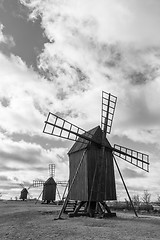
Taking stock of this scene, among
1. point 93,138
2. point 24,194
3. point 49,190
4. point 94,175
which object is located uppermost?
point 93,138

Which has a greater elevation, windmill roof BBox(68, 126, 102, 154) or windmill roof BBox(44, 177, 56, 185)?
windmill roof BBox(68, 126, 102, 154)

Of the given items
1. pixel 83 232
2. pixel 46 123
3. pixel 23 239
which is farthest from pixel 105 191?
pixel 23 239

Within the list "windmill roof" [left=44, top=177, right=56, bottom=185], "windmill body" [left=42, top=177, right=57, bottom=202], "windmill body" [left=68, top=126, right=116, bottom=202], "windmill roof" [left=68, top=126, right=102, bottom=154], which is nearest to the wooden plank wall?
"windmill body" [left=68, top=126, right=116, bottom=202]

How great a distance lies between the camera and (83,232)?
446 inches

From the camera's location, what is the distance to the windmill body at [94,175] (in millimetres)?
19750

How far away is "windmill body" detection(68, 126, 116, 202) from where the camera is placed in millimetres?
19750

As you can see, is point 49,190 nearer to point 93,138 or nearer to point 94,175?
point 93,138

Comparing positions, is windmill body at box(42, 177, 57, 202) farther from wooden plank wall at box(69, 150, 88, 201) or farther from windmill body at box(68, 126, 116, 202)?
windmill body at box(68, 126, 116, 202)

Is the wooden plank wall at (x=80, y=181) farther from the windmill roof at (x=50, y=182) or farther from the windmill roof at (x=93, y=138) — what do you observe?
the windmill roof at (x=50, y=182)

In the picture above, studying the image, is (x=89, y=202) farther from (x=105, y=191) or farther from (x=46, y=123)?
(x=46, y=123)

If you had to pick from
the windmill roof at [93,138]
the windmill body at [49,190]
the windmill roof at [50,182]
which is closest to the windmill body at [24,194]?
the windmill roof at [50,182]

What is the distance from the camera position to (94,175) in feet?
64.0

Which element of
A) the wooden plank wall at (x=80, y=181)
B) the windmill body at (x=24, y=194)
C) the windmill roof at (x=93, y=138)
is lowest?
the windmill body at (x=24, y=194)

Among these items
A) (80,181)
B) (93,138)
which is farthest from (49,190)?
(93,138)
